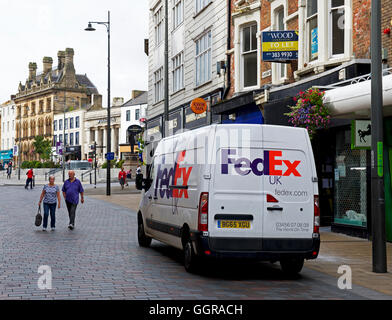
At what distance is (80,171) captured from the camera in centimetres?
7469

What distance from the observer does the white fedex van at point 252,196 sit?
9.28 metres

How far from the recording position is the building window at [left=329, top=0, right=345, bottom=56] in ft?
53.1

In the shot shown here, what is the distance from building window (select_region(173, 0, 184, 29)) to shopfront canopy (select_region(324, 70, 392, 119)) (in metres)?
17.6

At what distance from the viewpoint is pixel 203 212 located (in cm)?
927

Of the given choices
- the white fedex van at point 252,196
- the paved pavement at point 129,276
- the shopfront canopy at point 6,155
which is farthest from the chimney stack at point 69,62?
the white fedex van at point 252,196

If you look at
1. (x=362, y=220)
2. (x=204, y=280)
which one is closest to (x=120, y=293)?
(x=204, y=280)

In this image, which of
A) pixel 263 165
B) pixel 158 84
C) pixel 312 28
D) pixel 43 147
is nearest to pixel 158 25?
pixel 158 84

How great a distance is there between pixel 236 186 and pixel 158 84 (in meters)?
27.0

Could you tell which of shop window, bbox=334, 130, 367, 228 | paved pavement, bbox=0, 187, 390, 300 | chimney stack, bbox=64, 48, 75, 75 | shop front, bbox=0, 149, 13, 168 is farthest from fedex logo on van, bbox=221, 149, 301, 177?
shop front, bbox=0, 149, 13, 168

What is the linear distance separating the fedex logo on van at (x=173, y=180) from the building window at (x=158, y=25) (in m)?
24.6

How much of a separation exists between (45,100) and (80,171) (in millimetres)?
45918

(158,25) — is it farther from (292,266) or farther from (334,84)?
(292,266)

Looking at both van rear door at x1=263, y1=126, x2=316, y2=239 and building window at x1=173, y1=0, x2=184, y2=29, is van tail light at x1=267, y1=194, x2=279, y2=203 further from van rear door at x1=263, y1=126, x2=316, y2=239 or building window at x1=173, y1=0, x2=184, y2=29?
building window at x1=173, y1=0, x2=184, y2=29

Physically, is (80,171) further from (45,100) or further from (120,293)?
(120,293)
